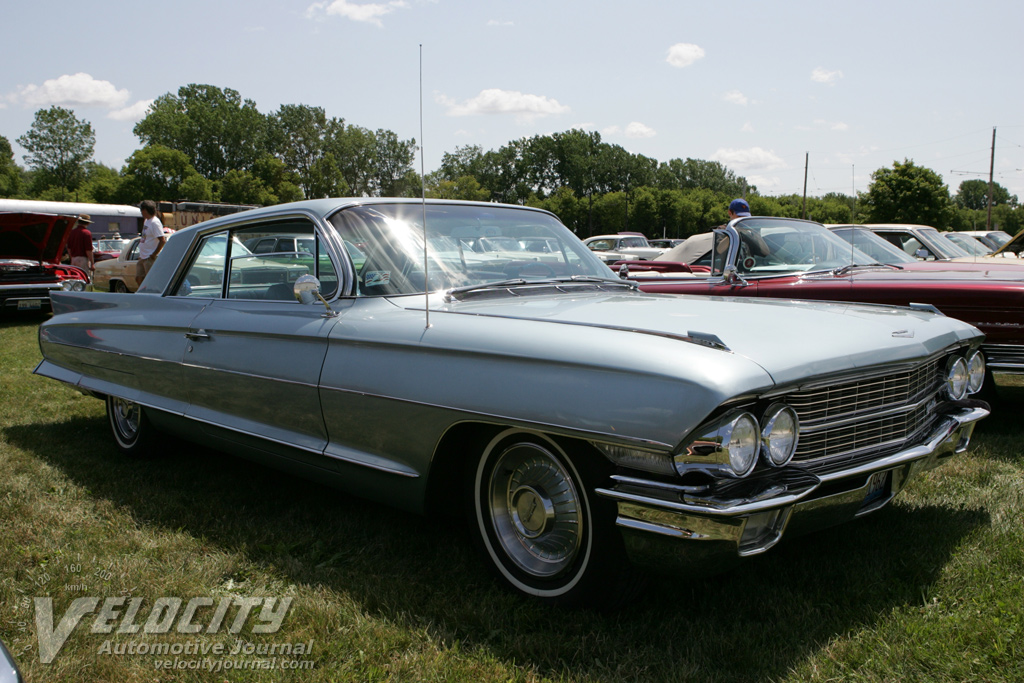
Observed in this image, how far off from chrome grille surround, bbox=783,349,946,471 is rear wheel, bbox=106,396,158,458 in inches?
133

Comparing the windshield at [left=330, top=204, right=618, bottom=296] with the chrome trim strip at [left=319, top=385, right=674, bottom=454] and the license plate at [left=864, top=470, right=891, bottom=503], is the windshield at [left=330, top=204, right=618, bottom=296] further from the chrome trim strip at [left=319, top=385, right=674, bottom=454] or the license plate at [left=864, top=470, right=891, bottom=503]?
the license plate at [left=864, top=470, right=891, bottom=503]

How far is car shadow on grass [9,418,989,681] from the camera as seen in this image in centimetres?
221

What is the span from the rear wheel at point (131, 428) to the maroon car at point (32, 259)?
296 inches

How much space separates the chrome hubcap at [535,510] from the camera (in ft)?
7.89

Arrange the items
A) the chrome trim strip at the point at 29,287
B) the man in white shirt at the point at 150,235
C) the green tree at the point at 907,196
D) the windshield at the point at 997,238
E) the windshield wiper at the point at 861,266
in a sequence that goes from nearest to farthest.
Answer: the windshield wiper at the point at 861,266 → the man in white shirt at the point at 150,235 → the chrome trim strip at the point at 29,287 → the windshield at the point at 997,238 → the green tree at the point at 907,196

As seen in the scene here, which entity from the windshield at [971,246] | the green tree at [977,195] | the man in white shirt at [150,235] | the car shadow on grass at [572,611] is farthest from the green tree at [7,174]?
the green tree at [977,195]

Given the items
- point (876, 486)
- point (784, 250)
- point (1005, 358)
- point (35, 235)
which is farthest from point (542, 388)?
point (35, 235)

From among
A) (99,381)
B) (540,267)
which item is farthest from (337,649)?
(99,381)

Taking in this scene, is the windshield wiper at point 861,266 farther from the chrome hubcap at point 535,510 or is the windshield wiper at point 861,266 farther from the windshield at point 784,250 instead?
the chrome hubcap at point 535,510

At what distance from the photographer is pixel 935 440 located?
2.62 meters

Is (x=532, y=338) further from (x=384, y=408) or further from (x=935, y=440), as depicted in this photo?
(x=935, y=440)

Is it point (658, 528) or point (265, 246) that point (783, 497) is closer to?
point (658, 528)

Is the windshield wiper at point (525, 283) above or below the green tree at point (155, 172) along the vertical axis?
below

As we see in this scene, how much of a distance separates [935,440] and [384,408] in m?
1.87
